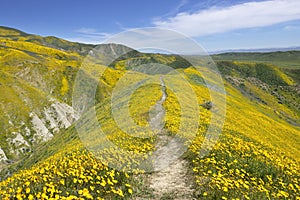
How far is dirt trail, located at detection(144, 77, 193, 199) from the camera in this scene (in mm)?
10082

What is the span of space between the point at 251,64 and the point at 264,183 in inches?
7424

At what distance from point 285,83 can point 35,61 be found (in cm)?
14700

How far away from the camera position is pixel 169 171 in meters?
12.5

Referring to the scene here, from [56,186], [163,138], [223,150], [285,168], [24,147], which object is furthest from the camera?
[24,147]

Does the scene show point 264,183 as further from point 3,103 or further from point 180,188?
point 3,103

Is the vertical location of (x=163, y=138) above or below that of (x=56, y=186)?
below

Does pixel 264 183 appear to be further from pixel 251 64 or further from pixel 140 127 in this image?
pixel 251 64

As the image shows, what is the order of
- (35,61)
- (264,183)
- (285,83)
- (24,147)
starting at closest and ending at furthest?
(264,183) < (24,147) < (35,61) < (285,83)

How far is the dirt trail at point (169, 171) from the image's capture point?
33.1 ft

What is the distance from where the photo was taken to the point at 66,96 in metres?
110

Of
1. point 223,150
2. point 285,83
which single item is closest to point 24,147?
point 223,150

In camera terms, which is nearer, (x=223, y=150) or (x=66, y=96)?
(x=223, y=150)

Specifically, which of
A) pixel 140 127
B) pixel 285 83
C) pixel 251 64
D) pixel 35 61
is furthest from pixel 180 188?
pixel 251 64

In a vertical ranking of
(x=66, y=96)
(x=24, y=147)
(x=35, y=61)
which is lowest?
(x=24, y=147)
